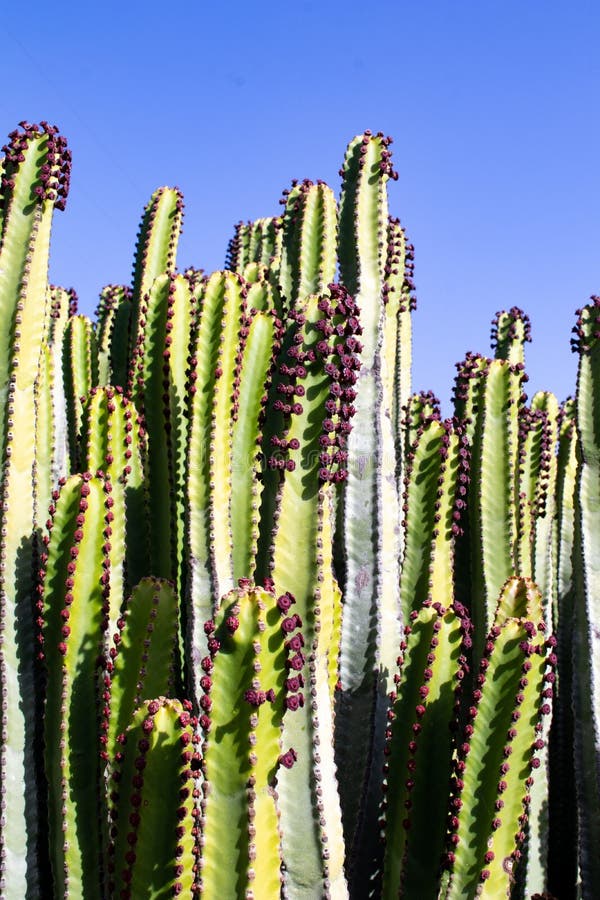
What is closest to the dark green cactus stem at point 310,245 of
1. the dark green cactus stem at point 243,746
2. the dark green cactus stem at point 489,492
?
the dark green cactus stem at point 489,492

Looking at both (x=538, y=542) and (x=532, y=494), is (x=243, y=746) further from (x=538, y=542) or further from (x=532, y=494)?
(x=538, y=542)

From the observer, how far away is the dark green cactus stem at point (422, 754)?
108 inches

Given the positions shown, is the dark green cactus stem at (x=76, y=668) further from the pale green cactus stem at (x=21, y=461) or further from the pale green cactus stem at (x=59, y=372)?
the pale green cactus stem at (x=59, y=372)

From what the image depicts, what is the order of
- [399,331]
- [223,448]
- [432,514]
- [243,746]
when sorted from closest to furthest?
[243,746], [223,448], [432,514], [399,331]

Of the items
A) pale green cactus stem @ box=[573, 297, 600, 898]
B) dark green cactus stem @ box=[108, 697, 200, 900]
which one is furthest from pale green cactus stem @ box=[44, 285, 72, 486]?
pale green cactus stem @ box=[573, 297, 600, 898]

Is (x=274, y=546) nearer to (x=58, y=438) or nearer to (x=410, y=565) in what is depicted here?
(x=410, y=565)

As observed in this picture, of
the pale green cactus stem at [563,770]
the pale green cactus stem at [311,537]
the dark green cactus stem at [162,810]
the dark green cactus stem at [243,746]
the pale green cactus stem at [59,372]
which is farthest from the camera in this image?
the pale green cactus stem at [59,372]

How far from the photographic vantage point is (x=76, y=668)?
284 cm

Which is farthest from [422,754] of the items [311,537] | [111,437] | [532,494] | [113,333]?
[113,333]

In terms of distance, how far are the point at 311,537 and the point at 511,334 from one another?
367 centimetres

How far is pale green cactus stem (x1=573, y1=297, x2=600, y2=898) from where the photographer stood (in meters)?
3.72

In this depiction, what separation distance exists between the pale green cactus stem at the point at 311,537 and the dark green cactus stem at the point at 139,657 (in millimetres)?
354

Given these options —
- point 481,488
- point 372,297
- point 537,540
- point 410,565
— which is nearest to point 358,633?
point 410,565

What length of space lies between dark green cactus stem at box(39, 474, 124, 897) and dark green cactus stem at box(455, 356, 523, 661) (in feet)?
5.86
